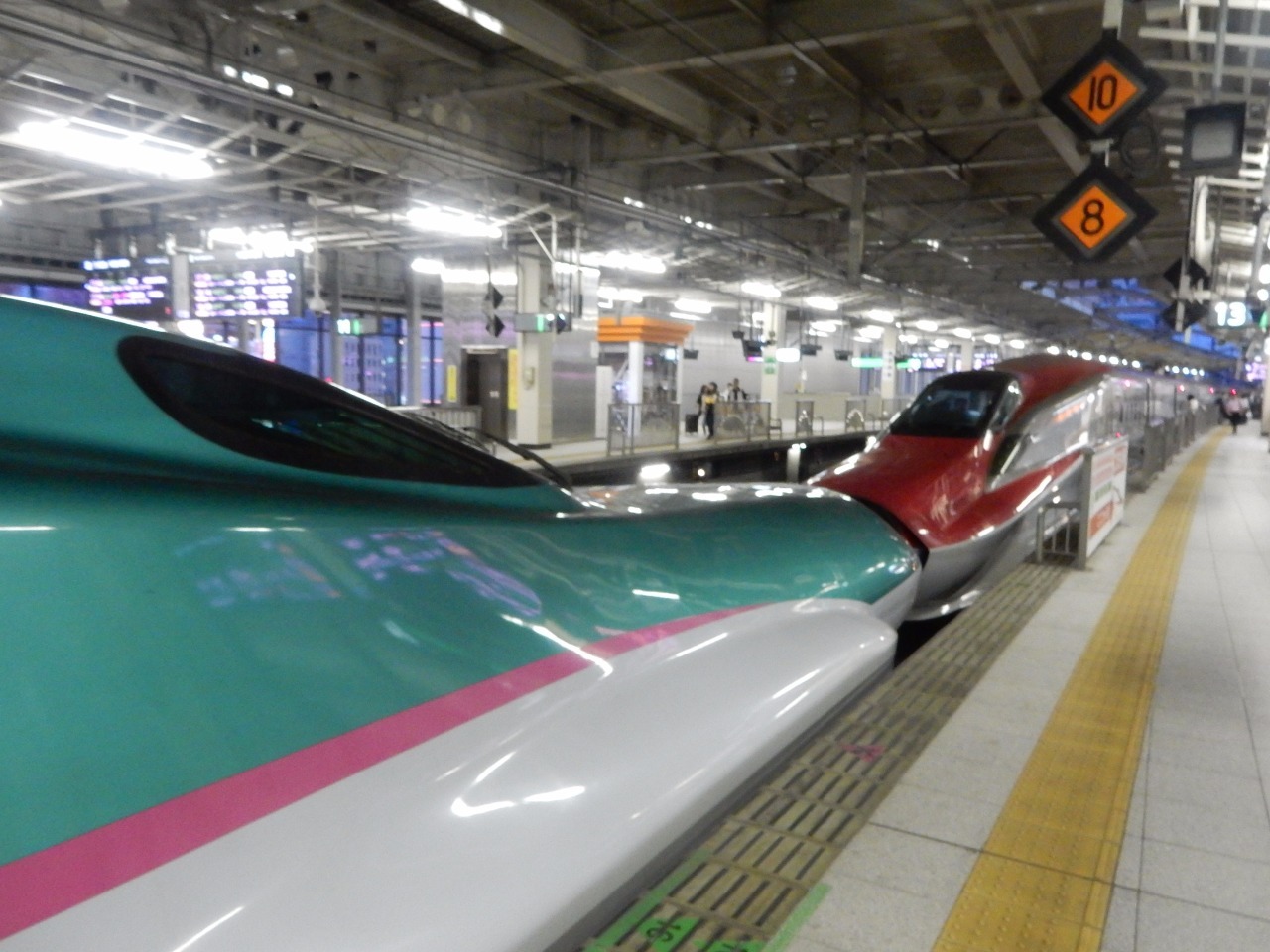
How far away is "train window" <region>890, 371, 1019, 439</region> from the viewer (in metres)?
9.39

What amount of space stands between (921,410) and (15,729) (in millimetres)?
9433

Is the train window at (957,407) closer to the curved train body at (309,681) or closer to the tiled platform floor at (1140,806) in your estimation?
the tiled platform floor at (1140,806)

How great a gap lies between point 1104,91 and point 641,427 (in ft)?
39.2

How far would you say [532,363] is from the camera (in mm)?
17562

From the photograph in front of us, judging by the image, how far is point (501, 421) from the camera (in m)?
18.8

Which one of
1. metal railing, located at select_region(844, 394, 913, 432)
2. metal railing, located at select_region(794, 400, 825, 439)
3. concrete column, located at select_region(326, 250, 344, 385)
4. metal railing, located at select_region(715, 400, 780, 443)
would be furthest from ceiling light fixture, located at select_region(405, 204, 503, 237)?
metal railing, located at select_region(844, 394, 913, 432)

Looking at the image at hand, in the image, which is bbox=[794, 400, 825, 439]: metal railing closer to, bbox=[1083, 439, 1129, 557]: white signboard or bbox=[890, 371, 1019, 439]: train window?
bbox=[890, 371, 1019, 439]: train window

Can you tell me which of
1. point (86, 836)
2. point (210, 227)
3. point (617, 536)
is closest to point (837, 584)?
point (617, 536)

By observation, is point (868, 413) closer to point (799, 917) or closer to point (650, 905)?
point (799, 917)

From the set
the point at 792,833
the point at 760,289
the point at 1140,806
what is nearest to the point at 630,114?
the point at 760,289

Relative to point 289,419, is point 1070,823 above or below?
below

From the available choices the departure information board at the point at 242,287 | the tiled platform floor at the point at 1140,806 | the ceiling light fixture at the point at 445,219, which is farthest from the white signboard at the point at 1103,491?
the departure information board at the point at 242,287

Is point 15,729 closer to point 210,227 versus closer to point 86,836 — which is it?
point 86,836

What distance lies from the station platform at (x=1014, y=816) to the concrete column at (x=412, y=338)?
23.6 m
